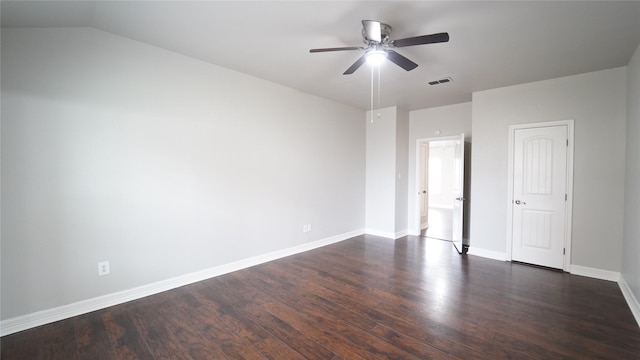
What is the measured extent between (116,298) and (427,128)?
5.80m

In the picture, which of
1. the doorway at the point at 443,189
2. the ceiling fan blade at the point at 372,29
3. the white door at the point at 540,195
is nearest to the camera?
the ceiling fan blade at the point at 372,29

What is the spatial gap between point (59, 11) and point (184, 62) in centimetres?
112

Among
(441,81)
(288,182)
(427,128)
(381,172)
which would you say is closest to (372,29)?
(441,81)

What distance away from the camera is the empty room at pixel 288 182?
2.20 m

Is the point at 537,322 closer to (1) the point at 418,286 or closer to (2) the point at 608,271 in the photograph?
(1) the point at 418,286

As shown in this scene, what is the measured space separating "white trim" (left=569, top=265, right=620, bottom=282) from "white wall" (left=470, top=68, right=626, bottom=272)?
5 centimetres

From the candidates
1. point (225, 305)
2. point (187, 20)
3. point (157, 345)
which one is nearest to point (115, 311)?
point (157, 345)

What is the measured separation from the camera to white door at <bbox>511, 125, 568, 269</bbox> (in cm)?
377

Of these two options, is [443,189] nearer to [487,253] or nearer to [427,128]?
[427,128]

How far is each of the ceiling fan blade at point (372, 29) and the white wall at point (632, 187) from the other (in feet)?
9.58

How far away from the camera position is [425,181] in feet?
20.3

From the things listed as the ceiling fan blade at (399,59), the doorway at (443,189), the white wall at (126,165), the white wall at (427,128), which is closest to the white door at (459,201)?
the doorway at (443,189)

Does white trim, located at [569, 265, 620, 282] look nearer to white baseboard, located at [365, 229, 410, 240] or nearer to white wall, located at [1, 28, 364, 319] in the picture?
white baseboard, located at [365, 229, 410, 240]

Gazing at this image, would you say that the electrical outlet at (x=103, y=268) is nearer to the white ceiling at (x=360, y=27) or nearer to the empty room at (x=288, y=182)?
the empty room at (x=288, y=182)
